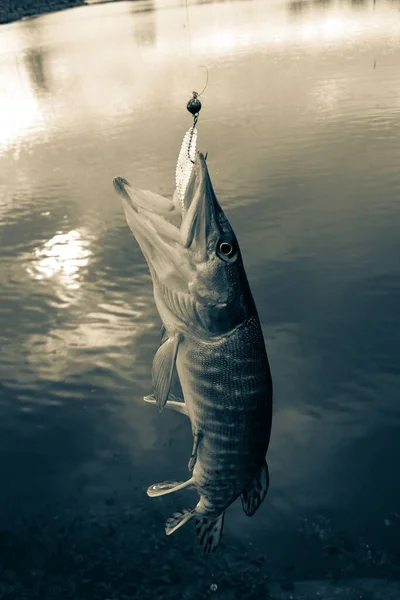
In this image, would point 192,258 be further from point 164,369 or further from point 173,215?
point 164,369

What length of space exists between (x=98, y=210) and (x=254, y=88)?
26.1 metres

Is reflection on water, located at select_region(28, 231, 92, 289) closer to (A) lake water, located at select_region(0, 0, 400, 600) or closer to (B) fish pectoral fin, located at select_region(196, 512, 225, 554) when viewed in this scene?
(A) lake water, located at select_region(0, 0, 400, 600)

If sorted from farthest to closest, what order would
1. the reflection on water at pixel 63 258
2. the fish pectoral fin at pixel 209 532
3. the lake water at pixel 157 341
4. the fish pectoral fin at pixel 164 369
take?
the reflection on water at pixel 63 258
the lake water at pixel 157 341
the fish pectoral fin at pixel 209 532
the fish pectoral fin at pixel 164 369

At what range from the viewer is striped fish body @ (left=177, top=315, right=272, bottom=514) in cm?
445

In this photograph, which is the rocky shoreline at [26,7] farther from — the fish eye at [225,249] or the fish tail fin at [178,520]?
the fish tail fin at [178,520]

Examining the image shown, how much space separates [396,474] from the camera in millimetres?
9109

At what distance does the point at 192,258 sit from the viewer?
444 centimetres

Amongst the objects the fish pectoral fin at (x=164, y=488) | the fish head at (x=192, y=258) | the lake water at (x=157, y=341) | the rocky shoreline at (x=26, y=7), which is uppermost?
the fish head at (x=192, y=258)

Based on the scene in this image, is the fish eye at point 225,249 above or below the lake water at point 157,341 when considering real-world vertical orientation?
above

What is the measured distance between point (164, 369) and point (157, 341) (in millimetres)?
9049

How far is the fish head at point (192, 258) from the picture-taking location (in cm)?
432

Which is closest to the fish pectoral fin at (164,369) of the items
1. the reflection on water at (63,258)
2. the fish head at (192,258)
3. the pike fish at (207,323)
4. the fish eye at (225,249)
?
the pike fish at (207,323)

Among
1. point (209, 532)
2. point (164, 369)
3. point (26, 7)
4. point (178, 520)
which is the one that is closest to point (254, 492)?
point (209, 532)

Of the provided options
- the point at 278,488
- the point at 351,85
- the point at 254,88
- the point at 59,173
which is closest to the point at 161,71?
the point at 254,88
